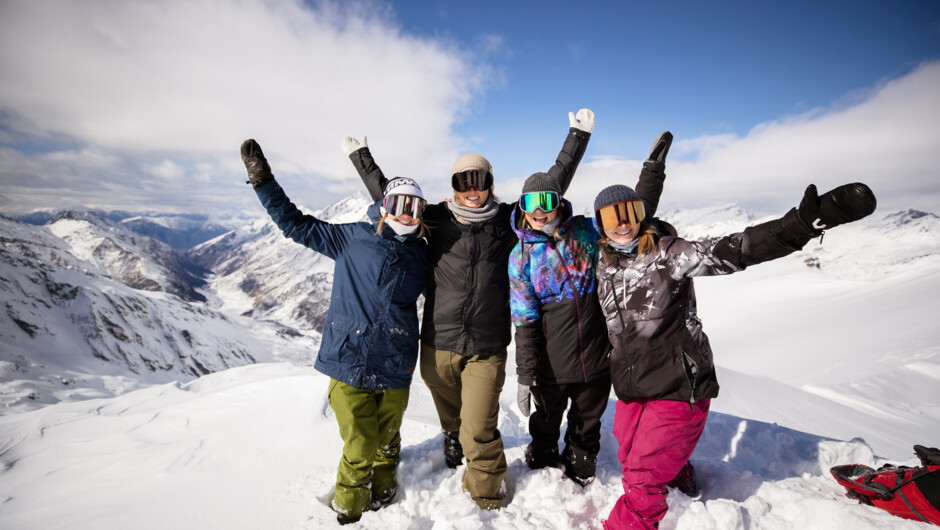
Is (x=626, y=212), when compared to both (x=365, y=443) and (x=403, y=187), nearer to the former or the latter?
(x=403, y=187)

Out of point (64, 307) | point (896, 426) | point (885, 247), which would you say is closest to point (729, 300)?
point (896, 426)

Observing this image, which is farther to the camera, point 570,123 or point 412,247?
point 570,123

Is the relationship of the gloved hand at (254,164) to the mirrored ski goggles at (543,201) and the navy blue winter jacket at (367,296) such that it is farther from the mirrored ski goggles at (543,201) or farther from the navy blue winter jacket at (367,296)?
the mirrored ski goggles at (543,201)

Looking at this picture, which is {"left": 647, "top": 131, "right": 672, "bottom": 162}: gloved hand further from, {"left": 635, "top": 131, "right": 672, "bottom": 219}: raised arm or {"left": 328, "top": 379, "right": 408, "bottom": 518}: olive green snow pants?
{"left": 328, "top": 379, "right": 408, "bottom": 518}: olive green snow pants

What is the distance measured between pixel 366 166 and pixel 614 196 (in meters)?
3.30

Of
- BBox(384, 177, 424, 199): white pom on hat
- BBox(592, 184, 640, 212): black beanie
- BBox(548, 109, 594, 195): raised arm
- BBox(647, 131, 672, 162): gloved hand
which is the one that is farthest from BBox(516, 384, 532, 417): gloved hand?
BBox(647, 131, 672, 162): gloved hand

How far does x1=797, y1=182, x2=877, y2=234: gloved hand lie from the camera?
8.79 ft

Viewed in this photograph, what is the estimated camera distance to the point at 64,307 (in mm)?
59500

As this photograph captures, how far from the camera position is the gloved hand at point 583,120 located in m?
5.21

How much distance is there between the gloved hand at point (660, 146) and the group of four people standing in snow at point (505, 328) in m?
1.29

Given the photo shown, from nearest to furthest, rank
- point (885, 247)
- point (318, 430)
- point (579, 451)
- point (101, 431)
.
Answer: point (579, 451) → point (318, 430) → point (101, 431) → point (885, 247)

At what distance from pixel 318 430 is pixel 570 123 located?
577cm

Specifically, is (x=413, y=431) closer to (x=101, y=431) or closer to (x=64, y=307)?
(x=101, y=431)

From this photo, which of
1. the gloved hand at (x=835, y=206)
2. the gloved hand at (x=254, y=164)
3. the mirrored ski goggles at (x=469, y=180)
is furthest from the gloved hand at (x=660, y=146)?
the gloved hand at (x=254, y=164)
